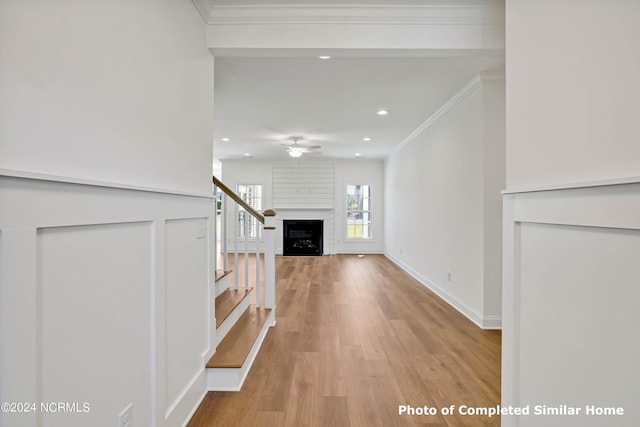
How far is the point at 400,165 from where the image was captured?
243 inches

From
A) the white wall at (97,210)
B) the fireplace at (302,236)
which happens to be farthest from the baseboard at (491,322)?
the fireplace at (302,236)

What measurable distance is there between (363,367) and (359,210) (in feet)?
19.7

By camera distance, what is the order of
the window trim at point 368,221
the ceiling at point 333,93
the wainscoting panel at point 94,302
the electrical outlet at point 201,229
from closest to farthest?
the wainscoting panel at point 94,302, the electrical outlet at point 201,229, the ceiling at point 333,93, the window trim at point 368,221

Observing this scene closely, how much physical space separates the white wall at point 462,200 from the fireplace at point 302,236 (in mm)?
3154

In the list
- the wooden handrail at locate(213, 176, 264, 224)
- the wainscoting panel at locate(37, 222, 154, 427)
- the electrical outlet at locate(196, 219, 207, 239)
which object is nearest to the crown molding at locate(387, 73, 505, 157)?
the wooden handrail at locate(213, 176, 264, 224)

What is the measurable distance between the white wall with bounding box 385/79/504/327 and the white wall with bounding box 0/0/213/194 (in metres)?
2.80

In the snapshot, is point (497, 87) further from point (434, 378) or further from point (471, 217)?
point (434, 378)

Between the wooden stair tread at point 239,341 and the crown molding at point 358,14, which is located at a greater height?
the crown molding at point 358,14

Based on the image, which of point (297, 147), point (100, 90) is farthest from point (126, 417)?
point (297, 147)

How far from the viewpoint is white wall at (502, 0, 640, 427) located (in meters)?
0.78

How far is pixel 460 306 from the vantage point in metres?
3.46

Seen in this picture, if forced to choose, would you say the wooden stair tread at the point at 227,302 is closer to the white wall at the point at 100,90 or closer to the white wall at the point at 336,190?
the white wall at the point at 100,90

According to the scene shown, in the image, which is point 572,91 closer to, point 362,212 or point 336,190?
point 336,190

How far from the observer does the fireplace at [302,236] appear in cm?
793
